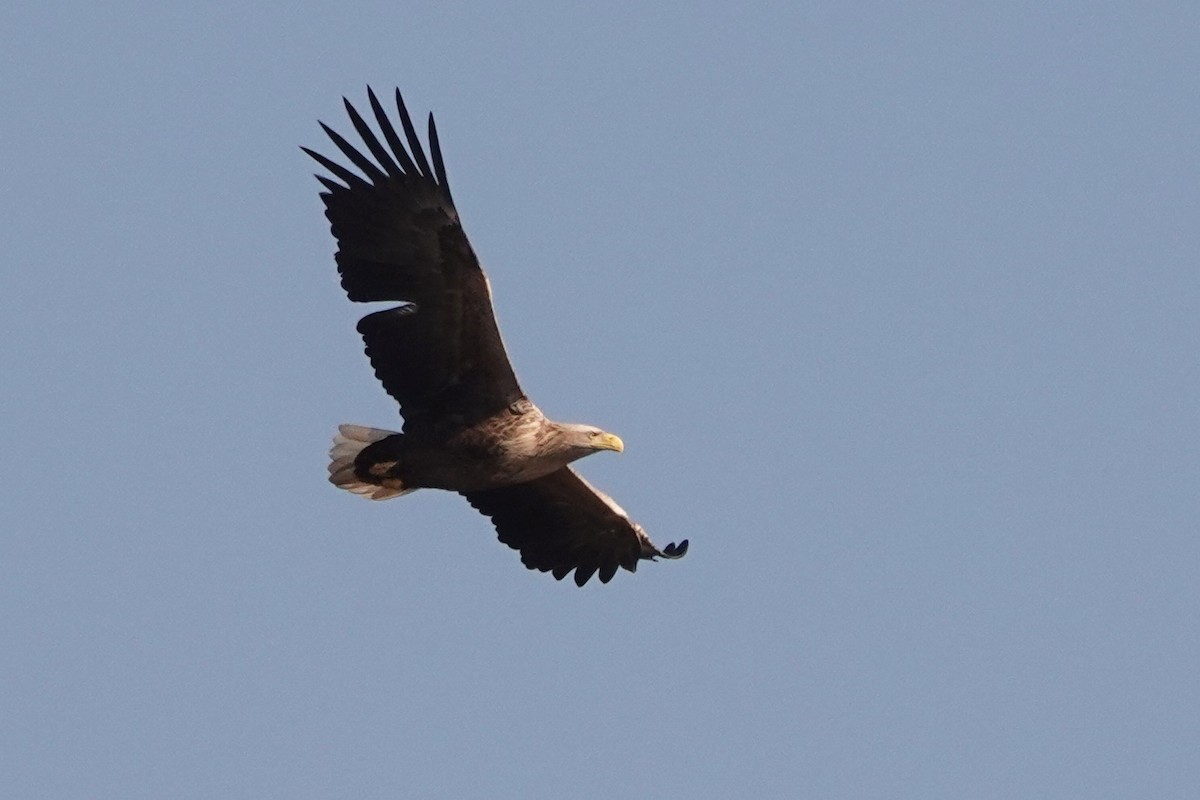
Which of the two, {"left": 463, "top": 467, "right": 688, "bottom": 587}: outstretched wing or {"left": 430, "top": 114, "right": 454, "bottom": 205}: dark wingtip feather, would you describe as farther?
{"left": 463, "top": 467, "right": 688, "bottom": 587}: outstretched wing

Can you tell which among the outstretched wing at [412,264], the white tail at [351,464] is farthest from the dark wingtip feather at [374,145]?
the white tail at [351,464]

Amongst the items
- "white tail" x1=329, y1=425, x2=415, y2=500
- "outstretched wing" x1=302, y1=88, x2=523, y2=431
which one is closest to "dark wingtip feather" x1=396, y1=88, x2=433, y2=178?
"outstretched wing" x1=302, y1=88, x2=523, y2=431

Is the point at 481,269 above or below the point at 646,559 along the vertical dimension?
above

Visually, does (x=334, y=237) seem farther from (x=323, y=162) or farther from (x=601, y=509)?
(x=601, y=509)

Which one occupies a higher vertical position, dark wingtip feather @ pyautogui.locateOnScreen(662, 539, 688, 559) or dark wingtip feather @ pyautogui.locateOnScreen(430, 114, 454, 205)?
dark wingtip feather @ pyautogui.locateOnScreen(430, 114, 454, 205)

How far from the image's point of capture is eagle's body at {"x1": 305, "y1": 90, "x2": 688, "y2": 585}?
1481 cm

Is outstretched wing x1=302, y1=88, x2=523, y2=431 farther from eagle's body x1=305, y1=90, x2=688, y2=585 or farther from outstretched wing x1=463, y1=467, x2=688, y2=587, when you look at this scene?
outstretched wing x1=463, y1=467, x2=688, y2=587

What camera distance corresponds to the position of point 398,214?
48.6ft

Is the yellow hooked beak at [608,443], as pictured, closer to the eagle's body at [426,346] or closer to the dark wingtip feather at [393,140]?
the eagle's body at [426,346]

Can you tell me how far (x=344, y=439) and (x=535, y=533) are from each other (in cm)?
165

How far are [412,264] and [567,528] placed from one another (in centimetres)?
269

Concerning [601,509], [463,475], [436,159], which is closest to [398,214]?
[436,159]

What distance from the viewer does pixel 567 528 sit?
16781mm

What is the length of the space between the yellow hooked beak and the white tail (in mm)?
1289
